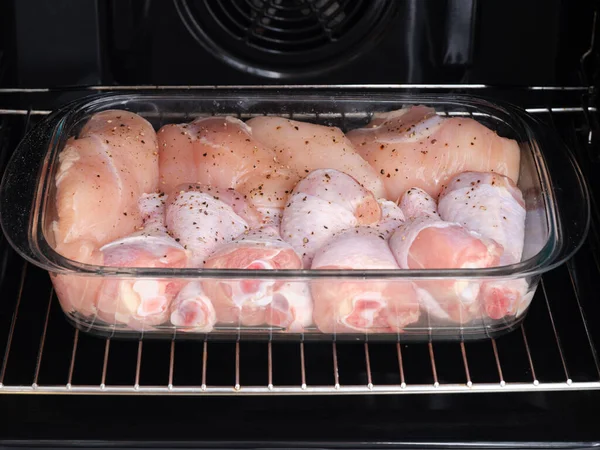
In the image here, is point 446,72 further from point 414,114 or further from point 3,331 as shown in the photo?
point 3,331

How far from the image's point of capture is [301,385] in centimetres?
115

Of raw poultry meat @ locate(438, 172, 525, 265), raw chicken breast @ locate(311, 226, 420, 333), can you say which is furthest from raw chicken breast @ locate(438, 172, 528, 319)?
raw chicken breast @ locate(311, 226, 420, 333)

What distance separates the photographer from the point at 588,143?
1.46 metres

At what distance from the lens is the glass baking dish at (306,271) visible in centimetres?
112

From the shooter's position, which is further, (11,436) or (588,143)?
(588,143)

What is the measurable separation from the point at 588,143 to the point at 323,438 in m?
0.70

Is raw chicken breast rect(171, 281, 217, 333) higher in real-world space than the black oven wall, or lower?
lower

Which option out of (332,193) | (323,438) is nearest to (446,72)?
(332,193)

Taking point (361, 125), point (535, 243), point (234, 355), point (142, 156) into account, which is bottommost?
point (234, 355)

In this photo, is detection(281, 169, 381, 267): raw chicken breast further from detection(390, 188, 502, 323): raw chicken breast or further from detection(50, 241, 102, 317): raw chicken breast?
detection(50, 241, 102, 317): raw chicken breast

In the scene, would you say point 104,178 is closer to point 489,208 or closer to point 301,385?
point 301,385

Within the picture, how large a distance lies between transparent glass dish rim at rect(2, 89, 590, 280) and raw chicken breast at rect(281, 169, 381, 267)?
15 centimetres

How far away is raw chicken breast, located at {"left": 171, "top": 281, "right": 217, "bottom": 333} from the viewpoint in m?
1.16

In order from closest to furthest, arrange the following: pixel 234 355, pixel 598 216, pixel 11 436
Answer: pixel 11 436
pixel 234 355
pixel 598 216
